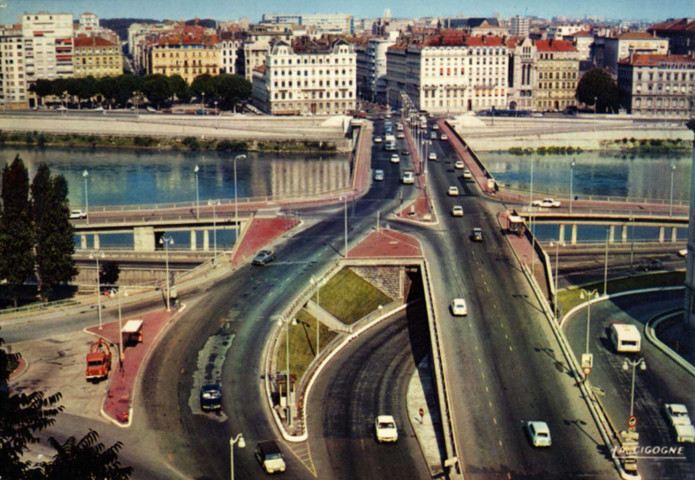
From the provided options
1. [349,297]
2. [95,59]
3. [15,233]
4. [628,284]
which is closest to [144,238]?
[15,233]

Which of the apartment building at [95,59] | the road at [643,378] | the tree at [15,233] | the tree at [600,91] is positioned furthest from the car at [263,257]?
the apartment building at [95,59]

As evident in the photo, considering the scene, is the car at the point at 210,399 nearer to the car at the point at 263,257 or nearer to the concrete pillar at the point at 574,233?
the car at the point at 263,257

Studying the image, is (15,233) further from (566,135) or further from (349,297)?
(566,135)

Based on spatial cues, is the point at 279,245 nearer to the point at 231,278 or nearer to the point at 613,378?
the point at 231,278

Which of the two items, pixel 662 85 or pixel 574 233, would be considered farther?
pixel 662 85

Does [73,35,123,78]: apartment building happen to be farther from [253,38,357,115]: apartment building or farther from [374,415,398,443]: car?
[374,415,398,443]: car

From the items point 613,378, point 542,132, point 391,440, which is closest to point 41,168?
point 391,440
